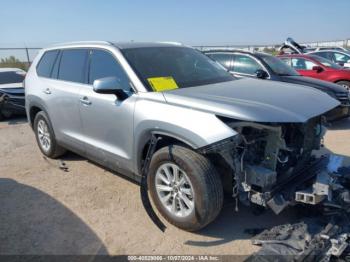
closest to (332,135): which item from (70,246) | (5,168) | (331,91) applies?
(331,91)

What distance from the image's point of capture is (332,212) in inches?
128

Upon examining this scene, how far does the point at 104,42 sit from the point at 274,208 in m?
2.80

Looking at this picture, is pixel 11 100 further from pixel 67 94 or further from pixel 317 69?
pixel 317 69

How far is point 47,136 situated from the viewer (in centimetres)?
573

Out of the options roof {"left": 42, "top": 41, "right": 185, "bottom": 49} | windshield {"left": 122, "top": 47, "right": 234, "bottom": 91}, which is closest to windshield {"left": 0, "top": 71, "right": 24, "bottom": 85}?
roof {"left": 42, "top": 41, "right": 185, "bottom": 49}

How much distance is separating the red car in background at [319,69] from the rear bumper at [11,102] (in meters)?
7.62

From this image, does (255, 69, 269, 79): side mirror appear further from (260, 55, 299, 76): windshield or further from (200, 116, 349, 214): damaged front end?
(200, 116, 349, 214): damaged front end

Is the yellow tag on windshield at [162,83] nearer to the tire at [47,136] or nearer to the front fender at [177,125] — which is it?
the front fender at [177,125]

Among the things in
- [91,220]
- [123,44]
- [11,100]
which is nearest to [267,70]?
[123,44]

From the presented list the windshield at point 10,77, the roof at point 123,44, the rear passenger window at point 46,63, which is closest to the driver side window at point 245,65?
the roof at point 123,44

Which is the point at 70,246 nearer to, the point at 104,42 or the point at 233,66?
the point at 104,42

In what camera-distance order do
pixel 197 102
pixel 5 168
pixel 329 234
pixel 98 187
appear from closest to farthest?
1. pixel 329 234
2. pixel 197 102
3. pixel 98 187
4. pixel 5 168

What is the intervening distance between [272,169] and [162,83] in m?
1.46

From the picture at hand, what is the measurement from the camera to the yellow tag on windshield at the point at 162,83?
3.69 m
